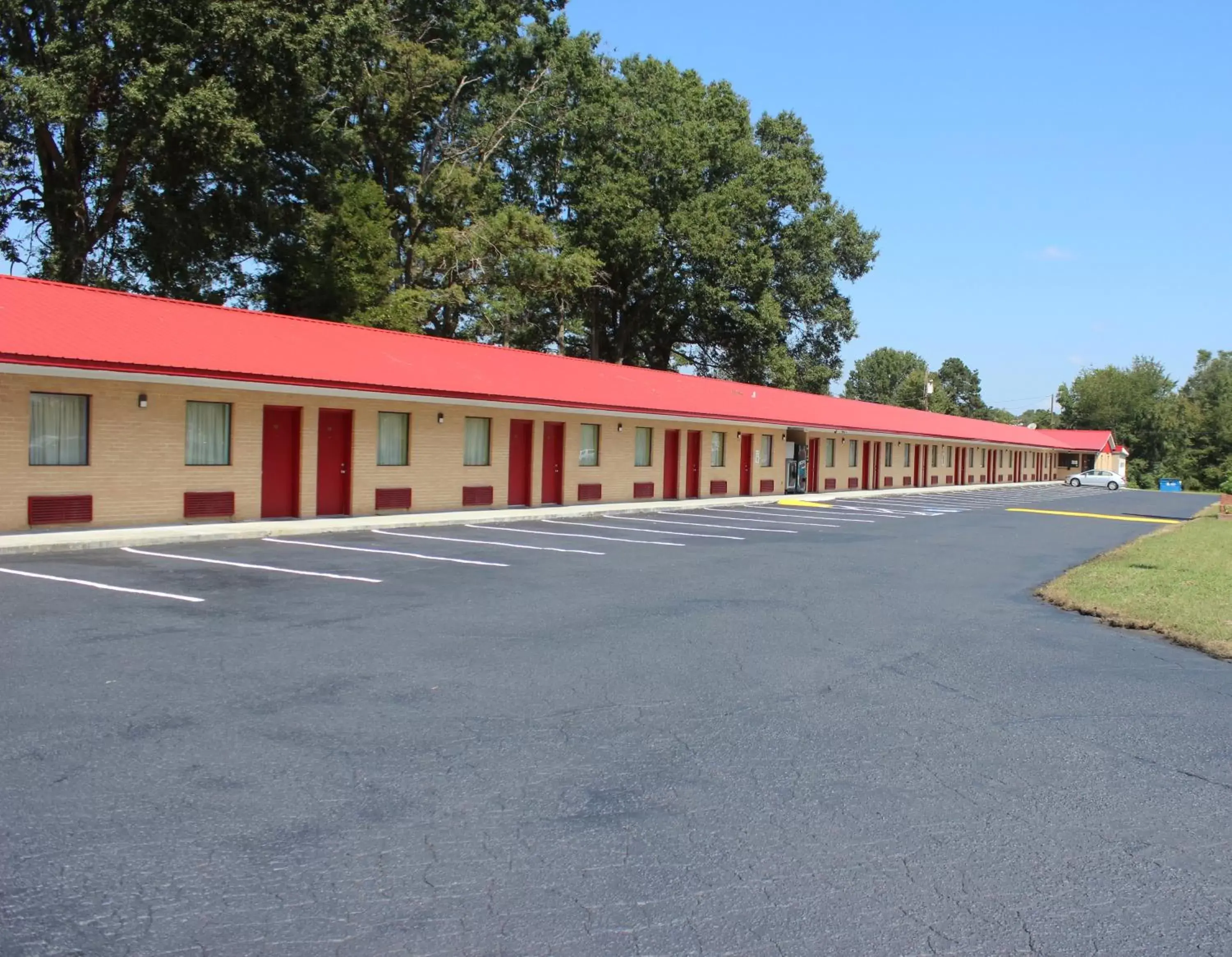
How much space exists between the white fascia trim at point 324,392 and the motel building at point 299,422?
64 millimetres

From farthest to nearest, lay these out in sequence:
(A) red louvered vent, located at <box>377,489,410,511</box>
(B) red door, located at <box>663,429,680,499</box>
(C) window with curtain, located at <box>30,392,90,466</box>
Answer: (B) red door, located at <box>663,429,680,499</box>
(A) red louvered vent, located at <box>377,489,410,511</box>
(C) window with curtain, located at <box>30,392,90,466</box>

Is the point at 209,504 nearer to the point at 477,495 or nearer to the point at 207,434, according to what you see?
the point at 207,434

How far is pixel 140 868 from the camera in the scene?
395 centimetres

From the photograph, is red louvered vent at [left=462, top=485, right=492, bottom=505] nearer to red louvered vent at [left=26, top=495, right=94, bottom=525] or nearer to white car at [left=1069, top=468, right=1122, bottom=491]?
red louvered vent at [left=26, top=495, right=94, bottom=525]

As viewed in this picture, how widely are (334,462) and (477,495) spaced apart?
4.15 metres

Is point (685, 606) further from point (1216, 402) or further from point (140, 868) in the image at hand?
point (1216, 402)

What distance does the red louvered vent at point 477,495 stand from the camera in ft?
76.6

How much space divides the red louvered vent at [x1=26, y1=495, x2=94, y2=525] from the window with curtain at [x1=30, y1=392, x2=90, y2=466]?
552mm

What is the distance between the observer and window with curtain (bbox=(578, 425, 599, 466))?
88.5 feet

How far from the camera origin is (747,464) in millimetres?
35125

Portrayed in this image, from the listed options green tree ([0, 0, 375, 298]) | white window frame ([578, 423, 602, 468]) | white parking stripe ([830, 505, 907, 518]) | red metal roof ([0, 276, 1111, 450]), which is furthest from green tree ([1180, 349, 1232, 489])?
green tree ([0, 0, 375, 298])

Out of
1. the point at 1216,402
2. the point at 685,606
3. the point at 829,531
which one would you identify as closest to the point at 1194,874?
the point at 685,606

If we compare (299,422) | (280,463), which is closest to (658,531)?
(299,422)

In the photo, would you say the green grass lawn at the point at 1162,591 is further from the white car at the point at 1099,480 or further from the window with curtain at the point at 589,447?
the white car at the point at 1099,480
